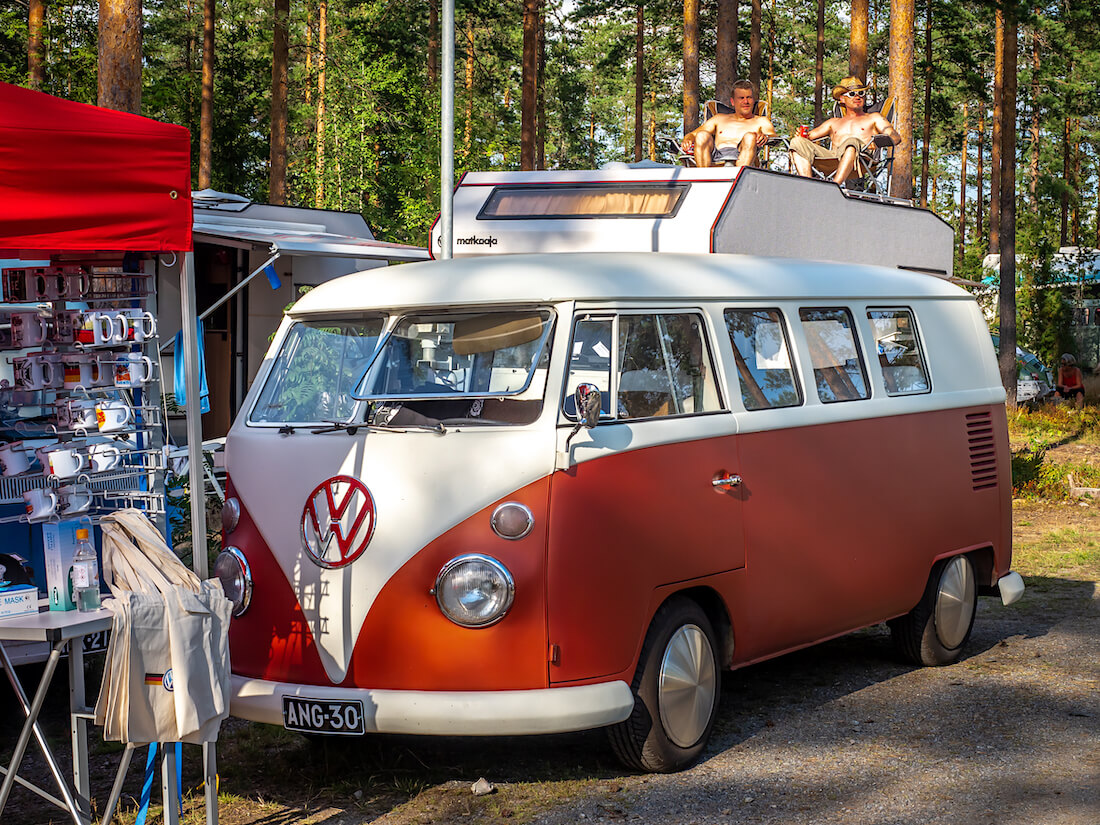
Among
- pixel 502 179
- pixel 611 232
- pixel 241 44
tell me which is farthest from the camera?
pixel 241 44

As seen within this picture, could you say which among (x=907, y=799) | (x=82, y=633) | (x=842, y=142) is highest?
(x=842, y=142)

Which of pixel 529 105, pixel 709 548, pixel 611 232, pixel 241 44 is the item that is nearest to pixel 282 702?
pixel 709 548

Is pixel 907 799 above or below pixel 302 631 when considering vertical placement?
below

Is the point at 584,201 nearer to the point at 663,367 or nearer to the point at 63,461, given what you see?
the point at 663,367

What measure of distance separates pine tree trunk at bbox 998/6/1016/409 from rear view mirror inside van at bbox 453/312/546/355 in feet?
63.1

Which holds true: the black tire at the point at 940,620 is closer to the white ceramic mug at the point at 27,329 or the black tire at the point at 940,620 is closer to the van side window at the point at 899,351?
the van side window at the point at 899,351

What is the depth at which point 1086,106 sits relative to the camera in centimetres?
4984

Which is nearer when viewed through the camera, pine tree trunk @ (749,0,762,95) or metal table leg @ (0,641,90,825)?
metal table leg @ (0,641,90,825)

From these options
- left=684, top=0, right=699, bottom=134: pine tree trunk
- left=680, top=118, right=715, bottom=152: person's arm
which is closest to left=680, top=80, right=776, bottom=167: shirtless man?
left=680, top=118, right=715, bottom=152: person's arm

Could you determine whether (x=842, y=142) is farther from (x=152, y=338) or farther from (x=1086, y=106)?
(x=1086, y=106)

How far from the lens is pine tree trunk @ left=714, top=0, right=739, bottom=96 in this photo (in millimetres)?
19234

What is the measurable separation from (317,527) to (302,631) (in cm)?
44

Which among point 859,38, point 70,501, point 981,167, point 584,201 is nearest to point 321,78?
point 859,38

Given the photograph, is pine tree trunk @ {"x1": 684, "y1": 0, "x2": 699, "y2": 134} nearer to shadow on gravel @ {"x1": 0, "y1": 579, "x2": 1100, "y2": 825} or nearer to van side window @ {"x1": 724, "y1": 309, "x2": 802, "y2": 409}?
shadow on gravel @ {"x1": 0, "y1": 579, "x2": 1100, "y2": 825}
